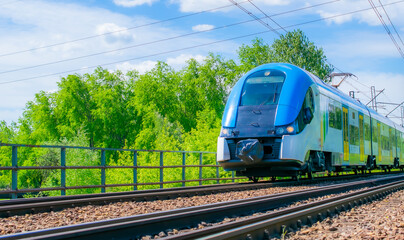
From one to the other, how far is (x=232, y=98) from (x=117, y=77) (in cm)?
5891

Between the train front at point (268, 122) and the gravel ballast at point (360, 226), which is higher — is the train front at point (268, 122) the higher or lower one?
the higher one

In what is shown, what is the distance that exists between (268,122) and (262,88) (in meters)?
1.25

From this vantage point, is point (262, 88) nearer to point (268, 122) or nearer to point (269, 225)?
point (268, 122)

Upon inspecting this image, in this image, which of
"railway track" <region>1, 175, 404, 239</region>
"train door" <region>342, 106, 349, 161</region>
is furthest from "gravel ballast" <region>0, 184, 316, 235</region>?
"train door" <region>342, 106, 349, 161</region>

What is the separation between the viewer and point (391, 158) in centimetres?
2736

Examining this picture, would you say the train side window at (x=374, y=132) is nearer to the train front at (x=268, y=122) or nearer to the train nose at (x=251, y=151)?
the train front at (x=268, y=122)

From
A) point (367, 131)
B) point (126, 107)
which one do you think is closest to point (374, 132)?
point (367, 131)

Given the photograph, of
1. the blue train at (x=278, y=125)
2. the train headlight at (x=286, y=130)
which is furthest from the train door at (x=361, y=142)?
the train headlight at (x=286, y=130)

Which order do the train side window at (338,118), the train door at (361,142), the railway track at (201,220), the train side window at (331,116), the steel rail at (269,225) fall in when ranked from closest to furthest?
the railway track at (201,220)
the steel rail at (269,225)
the train side window at (331,116)
the train side window at (338,118)
the train door at (361,142)

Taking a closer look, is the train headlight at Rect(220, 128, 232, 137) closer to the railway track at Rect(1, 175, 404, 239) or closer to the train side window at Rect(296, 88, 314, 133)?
the train side window at Rect(296, 88, 314, 133)

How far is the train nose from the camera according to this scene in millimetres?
12250

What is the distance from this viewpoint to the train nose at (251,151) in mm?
12250

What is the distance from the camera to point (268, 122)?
1263 cm

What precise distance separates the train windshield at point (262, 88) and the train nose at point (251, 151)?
131 centimetres
